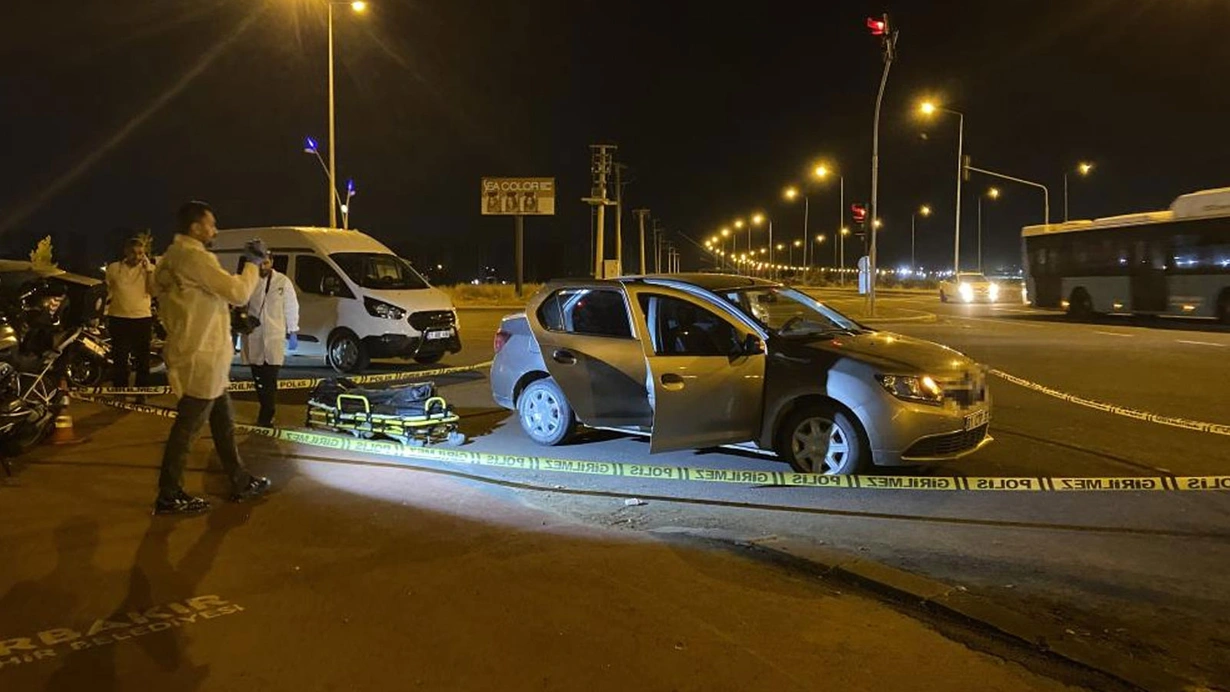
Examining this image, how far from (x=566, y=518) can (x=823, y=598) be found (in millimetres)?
1966

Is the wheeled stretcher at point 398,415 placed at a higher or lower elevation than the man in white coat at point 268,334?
lower

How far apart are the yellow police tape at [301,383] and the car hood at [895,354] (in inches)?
185

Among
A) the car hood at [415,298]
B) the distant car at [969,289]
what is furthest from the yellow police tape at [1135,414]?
the distant car at [969,289]

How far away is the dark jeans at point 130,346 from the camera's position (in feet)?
36.0

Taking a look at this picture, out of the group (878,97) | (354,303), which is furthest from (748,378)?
(878,97)

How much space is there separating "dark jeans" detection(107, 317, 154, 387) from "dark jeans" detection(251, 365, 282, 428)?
10.6 ft

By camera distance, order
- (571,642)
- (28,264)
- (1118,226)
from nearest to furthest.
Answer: (571,642) < (28,264) < (1118,226)

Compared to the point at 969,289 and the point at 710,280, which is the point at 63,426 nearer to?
the point at 710,280

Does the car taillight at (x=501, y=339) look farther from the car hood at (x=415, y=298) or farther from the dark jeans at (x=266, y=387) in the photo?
the car hood at (x=415, y=298)

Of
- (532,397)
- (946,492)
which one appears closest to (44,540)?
(532,397)

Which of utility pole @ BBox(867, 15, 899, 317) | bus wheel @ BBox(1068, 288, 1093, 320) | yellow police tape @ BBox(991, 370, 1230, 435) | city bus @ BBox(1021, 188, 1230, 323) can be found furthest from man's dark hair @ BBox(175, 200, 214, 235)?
bus wheel @ BBox(1068, 288, 1093, 320)

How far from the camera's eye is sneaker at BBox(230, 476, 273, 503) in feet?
20.8

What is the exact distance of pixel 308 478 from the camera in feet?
23.2

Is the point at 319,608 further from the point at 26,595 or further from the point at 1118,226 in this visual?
the point at 1118,226
